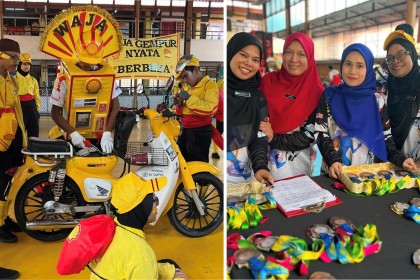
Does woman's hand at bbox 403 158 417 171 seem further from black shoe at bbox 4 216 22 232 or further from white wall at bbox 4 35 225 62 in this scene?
black shoe at bbox 4 216 22 232

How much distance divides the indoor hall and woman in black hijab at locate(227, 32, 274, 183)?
2.91ft

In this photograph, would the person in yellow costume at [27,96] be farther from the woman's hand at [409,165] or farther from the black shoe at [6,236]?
the woman's hand at [409,165]

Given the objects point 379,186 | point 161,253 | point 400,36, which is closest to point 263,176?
point 379,186

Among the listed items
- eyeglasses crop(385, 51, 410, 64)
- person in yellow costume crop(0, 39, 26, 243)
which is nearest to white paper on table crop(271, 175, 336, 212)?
eyeglasses crop(385, 51, 410, 64)

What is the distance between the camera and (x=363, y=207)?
1.26 metres

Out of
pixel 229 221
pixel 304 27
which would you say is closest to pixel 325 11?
pixel 304 27

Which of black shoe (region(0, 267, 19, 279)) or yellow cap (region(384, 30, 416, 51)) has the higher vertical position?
yellow cap (region(384, 30, 416, 51))

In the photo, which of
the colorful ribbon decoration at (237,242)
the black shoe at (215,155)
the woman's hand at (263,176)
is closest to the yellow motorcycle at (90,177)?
the woman's hand at (263,176)

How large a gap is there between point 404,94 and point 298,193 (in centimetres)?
96

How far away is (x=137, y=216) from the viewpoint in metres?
1.67

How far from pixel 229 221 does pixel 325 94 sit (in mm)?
872

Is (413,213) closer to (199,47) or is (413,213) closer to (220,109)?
(220,109)

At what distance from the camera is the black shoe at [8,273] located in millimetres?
2062

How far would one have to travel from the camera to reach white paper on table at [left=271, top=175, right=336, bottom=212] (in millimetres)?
1228
